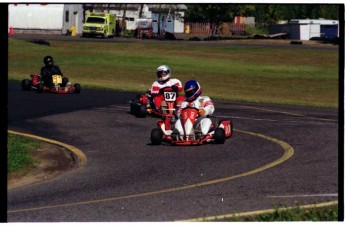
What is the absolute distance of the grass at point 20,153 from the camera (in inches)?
622

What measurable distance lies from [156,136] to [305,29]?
66.1m

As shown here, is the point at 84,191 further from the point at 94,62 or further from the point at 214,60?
the point at 214,60

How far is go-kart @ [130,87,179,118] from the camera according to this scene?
77.2 feet

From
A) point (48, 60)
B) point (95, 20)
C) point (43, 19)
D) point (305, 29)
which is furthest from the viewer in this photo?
point (43, 19)

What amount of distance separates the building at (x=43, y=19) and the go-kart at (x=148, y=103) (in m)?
62.8

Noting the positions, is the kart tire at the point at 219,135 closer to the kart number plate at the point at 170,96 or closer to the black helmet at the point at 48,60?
the kart number plate at the point at 170,96

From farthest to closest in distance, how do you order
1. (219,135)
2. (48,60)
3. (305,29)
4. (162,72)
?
1. (305,29)
2. (48,60)
3. (162,72)
4. (219,135)

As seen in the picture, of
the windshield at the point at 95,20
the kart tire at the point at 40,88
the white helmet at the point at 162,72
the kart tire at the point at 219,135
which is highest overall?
the windshield at the point at 95,20

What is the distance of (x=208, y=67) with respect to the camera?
50375mm

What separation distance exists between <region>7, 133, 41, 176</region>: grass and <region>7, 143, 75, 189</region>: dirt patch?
0.37 feet

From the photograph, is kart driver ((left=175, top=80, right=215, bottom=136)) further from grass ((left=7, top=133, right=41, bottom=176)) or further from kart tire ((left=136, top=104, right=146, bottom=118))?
kart tire ((left=136, top=104, right=146, bottom=118))

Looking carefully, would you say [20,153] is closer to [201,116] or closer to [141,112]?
[201,116]

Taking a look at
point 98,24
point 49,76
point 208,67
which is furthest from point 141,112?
point 98,24

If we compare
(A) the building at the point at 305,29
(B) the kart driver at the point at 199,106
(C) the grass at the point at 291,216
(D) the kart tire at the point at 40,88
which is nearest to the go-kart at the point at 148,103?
(B) the kart driver at the point at 199,106
